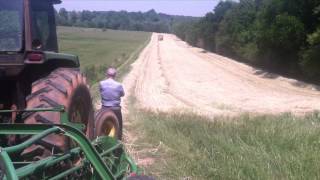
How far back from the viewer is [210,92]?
22.4m

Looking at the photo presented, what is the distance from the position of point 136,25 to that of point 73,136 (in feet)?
606

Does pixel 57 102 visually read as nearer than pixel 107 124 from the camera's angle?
Yes

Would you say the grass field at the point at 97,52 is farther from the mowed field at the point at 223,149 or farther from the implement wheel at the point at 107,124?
the implement wheel at the point at 107,124

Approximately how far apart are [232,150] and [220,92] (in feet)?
47.7

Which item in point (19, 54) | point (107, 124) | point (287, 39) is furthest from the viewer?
point (287, 39)

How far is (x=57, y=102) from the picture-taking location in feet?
19.0

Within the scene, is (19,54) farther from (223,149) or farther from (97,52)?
(97,52)

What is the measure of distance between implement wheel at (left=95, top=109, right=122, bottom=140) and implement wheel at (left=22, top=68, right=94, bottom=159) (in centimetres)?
99

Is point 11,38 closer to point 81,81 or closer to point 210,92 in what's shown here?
point 81,81

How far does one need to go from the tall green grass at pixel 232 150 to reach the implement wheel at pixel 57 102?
141cm

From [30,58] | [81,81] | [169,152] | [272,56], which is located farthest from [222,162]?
[272,56]

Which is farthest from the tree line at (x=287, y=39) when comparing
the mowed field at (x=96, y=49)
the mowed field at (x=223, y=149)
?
the mowed field at (x=223, y=149)

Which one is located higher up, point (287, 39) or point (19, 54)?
point (19, 54)

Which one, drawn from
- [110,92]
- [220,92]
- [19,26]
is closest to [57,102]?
[19,26]
